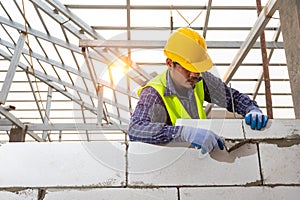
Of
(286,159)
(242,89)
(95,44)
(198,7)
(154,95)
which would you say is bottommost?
(286,159)

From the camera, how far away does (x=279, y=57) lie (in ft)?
20.9

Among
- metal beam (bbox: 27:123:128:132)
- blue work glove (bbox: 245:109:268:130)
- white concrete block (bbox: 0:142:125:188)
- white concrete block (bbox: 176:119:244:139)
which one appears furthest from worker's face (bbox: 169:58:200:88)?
metal beam (bbox: 27:123:128:132)

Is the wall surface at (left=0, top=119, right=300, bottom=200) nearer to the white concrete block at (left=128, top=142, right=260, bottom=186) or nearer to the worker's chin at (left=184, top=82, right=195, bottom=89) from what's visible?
the white concrete block at (left=128, top=142, right=260, bottom=186)

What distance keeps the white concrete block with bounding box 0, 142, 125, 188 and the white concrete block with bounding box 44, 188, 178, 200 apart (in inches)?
1.5

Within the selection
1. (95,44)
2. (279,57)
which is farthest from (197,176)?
(279,57)

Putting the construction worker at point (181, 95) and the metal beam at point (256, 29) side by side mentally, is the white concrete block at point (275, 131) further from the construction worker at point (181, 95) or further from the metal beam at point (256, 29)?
the metal beam at point (256, 29)

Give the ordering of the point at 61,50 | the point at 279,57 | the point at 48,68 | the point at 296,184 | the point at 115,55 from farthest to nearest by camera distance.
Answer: the point at 48,68
the point at 61,50
the point at 279,57
the point at 115,55
the point at 296,184

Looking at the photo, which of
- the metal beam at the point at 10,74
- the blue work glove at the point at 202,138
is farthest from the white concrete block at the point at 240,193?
the metal beam at the point at 10,74

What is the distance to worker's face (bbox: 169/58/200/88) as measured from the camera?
88.3 inches

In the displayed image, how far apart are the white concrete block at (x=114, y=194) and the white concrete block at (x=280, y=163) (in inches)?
20.9

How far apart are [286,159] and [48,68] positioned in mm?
7579

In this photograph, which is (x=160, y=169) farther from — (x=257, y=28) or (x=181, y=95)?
(x=257, y=28)

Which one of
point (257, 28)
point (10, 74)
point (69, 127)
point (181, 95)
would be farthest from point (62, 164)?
point (69, 127)

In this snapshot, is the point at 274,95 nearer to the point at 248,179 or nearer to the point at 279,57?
the point at 279,57
